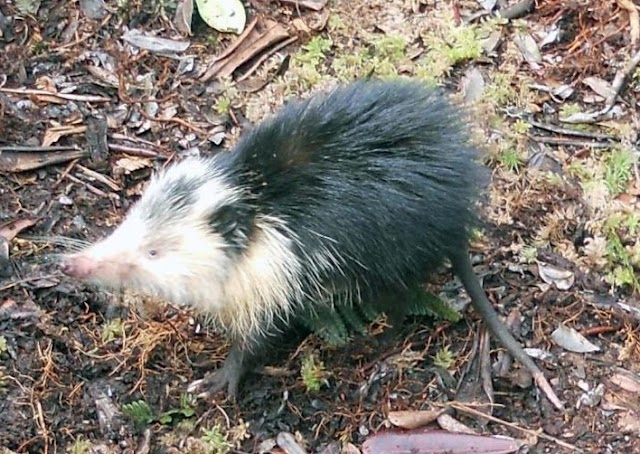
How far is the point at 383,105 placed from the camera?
3955 millimetres

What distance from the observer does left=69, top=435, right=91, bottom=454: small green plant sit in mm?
4098

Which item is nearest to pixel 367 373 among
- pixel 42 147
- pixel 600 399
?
pixel 600 399

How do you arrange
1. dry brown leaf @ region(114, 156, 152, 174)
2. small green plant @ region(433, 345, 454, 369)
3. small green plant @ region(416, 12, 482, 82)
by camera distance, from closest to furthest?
small green plant @ region(433, 345, 454, 369) → dry brown leaf @ region(114, 156, 152, 174) → small green plant @ region(416, 12, 482, 82)

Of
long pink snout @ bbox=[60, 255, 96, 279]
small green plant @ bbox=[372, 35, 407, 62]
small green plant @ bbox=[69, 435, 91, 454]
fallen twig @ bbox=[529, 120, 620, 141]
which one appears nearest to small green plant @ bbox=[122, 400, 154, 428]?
small green plant @ bbox=[69, 435, 91, 454]

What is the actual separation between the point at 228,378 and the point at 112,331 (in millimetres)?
531

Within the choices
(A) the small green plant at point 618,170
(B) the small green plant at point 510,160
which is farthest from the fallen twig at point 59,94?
(A) the small green plant at point 618,170

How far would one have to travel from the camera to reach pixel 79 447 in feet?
13.5

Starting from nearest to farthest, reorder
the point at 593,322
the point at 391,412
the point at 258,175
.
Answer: the point at 258,175 < the point at 391,412 < the point at 593,322

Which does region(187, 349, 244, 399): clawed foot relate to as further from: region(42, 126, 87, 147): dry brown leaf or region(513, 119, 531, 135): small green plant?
region(513, 119, 531, 135): small green plant

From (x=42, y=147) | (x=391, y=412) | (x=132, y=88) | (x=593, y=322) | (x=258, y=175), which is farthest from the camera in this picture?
(x=132, y=88)

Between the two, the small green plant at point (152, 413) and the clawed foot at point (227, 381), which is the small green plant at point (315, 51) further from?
the small green plant at point (152, 413)

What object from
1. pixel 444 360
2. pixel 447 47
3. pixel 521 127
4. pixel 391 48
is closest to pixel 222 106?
pixel 391 48

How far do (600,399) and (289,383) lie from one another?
4.14 feet

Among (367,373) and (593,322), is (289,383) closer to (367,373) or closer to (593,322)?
(367,373)
